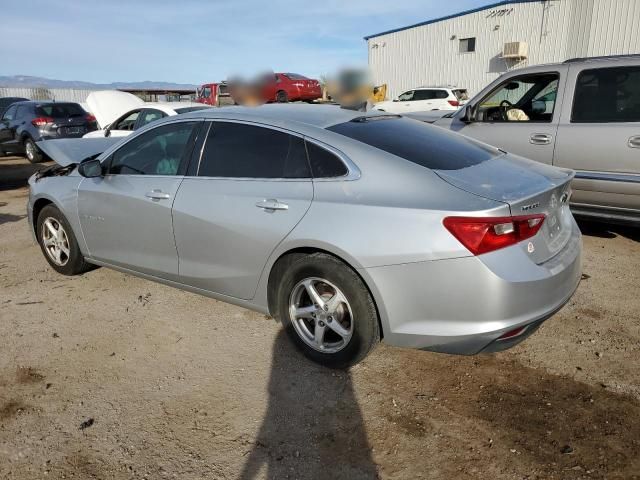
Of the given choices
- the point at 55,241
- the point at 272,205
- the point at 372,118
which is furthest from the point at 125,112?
the point at 272,205

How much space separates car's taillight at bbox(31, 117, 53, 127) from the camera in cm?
1282

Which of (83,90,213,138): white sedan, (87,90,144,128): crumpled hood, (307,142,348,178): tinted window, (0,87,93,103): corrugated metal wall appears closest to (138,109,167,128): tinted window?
(83,90,213,138): white sedan

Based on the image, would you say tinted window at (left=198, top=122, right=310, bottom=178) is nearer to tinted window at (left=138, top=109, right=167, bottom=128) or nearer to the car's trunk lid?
the car's trunk lid

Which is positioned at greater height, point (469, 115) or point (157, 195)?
point (469, 115)

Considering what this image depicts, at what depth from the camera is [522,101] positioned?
20.1 feet

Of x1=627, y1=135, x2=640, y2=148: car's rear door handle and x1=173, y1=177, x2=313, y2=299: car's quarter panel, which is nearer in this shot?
x1=173, y1=177, x2=313, y2=299: car's quarter panel

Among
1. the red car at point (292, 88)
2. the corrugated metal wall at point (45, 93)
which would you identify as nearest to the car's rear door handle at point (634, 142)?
the red car at point (292, 88)

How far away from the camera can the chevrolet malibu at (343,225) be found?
8.45ft

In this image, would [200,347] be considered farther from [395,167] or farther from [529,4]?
[529,4]

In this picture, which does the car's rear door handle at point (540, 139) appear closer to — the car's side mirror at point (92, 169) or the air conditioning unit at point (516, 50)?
the car's side mirror at point (92, 169)

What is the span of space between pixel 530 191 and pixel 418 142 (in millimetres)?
797

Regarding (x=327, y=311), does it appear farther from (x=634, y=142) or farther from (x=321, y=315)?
(x=634, y=142)

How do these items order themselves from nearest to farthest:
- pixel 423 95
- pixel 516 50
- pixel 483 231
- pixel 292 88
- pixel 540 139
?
pixel 483 231 < pixel 540 139 < pixel 292 88 < pixel 423 95 < pixel 516 50

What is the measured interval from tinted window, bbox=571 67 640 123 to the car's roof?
104 inches
